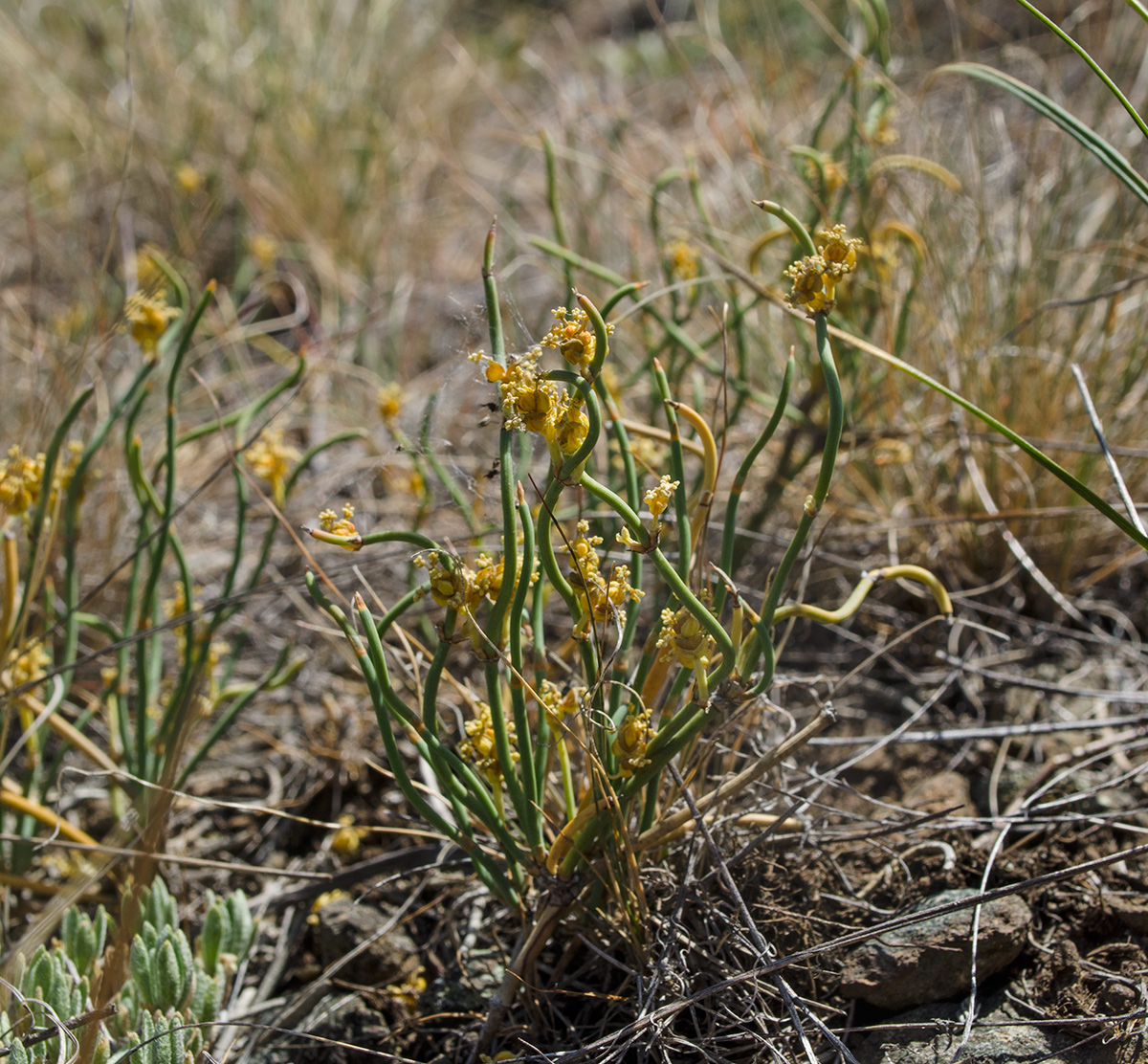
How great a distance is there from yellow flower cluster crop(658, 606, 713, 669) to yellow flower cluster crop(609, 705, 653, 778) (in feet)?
0.30

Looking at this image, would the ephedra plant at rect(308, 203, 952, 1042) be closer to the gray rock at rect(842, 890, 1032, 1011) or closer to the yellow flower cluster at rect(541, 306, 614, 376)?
the yellow flower cluster at rect(541, 306, 614, 376)

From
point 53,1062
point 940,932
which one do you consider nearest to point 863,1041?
point 940,932

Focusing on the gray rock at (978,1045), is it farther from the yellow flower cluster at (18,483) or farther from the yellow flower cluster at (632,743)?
the yellow flower cluster at (18,483)

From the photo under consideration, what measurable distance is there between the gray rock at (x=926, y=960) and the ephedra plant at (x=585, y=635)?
276 mm

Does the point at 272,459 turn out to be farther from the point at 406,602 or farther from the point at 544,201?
the point at 544,201

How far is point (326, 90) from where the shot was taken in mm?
3631

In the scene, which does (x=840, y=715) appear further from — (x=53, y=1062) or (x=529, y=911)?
(x=53, y=1062)

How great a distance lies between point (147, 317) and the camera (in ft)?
4.82

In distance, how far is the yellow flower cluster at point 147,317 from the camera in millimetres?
1469

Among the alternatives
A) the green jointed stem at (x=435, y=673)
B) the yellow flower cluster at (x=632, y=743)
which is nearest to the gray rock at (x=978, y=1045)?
the yellow flower cluster at (x=632, y=743)

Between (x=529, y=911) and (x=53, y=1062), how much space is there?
600 mm

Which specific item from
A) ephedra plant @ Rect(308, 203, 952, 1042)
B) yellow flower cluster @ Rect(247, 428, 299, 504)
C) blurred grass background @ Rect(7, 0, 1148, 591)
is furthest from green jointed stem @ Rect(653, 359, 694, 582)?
yellow flower cluster @ Rect(247, 428, 299, 504)

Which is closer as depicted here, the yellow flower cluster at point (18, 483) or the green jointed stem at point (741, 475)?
the green jointed stem at point (741, 475)

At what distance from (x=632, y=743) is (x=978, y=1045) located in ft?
1.84
